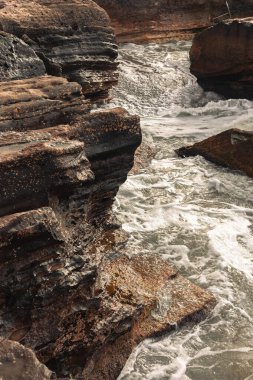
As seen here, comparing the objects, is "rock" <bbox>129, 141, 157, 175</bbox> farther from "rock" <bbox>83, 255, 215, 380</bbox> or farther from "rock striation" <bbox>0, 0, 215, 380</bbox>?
"rock" <bbox>83, 255, 215, 380</bbox>

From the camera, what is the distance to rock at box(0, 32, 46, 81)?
588 centimetres

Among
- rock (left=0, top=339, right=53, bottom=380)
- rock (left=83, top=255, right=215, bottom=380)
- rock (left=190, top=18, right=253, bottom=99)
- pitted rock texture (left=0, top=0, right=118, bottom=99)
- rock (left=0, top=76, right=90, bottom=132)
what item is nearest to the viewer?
rock (left=0, top=339, right=53, bottom=380)

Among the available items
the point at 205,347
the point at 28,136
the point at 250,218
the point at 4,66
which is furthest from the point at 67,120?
the point at 250,218

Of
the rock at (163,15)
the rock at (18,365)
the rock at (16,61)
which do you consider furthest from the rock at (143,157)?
the rock at (163,15)

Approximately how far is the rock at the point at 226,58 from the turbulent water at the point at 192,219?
0.33 m

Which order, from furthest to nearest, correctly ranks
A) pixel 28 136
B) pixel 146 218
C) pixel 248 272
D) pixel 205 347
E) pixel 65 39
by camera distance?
pixel 65 39, pixel 146 218, pixel 248 272, pixel 205 347, pixel 28 136

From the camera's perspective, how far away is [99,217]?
205 inches

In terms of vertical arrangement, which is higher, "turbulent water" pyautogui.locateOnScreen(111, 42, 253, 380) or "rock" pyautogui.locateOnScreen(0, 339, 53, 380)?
"rock" pyautogui.locateOnScreen(0, 339, 53, 380)

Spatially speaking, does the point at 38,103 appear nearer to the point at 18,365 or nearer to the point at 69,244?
the point at 69,244

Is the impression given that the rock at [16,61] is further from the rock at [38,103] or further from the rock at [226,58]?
the rock at [226,58]

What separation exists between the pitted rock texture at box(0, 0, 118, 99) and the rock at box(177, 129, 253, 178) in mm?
1895

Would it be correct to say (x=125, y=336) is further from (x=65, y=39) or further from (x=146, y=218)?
(x=65, y=39)

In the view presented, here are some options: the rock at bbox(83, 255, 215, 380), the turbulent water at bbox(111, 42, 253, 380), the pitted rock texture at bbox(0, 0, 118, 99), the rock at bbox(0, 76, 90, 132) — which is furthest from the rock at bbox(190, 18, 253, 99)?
the rock at bbox(83, 255, 215, 380)

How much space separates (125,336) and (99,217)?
135cm
